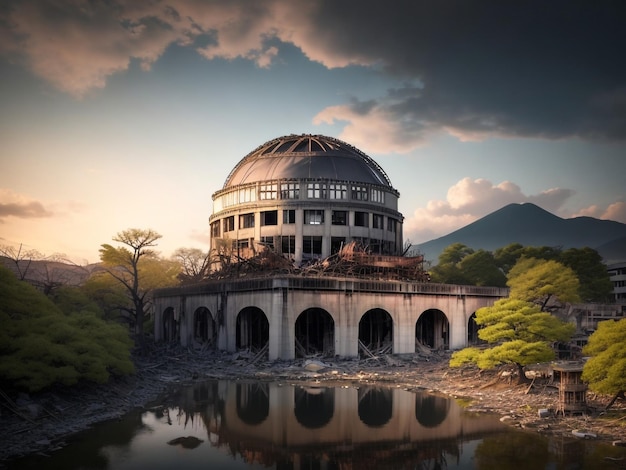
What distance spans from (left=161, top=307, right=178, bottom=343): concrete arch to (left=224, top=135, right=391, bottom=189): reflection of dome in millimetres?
20738

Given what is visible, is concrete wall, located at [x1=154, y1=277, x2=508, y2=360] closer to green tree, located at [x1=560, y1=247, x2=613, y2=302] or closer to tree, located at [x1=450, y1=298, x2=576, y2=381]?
tree, located at [x1=450, y1=298, x2=576, y2=381]

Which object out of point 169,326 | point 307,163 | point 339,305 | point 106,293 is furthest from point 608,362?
point 169,326

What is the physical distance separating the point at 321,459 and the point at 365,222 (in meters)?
58.2

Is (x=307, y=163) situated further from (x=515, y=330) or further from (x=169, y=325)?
(x=515, y=330)

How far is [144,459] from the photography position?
1131 inches

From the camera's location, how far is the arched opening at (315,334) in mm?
63062

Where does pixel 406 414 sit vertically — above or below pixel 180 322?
below

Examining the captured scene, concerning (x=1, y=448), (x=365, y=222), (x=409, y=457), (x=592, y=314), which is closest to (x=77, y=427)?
(x=1, y=448)

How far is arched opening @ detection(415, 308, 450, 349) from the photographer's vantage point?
72938mm

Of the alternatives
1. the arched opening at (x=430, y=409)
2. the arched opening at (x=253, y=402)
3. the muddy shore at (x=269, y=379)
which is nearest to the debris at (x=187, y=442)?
the arched opening at (x=253, y=402)

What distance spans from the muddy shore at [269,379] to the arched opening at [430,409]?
65.7 inches

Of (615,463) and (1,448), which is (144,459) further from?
(615,463)

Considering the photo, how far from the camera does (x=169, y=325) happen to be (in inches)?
3438

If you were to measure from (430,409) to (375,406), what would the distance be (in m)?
3.59
